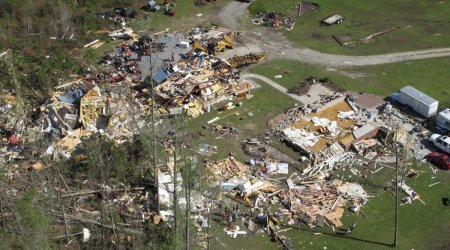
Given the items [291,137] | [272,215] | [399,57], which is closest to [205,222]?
[272,215]

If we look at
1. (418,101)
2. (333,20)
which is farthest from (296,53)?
(418,101)

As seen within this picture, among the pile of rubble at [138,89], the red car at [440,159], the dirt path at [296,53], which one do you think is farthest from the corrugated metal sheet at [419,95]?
the pile of rubble at [138,89]

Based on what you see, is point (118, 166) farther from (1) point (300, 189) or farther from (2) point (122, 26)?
(2) point (122, 26)

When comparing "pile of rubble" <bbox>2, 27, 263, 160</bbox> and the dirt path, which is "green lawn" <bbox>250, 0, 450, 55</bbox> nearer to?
the dirt path

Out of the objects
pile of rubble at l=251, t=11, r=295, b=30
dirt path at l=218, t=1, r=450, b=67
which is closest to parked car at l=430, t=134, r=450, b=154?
dirt path at l=218, t=1, r=450, b=67

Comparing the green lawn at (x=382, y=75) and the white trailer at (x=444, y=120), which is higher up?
the white trailer at (x=444, y=120)

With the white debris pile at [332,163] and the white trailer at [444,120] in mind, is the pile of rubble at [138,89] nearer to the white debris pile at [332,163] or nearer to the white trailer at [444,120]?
the white debris pile at [332,163]
